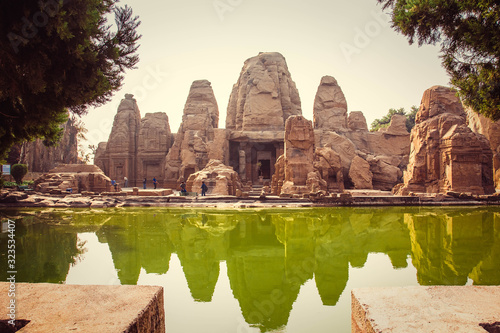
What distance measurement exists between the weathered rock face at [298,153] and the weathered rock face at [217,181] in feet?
11.1

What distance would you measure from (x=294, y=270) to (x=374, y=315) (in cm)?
340

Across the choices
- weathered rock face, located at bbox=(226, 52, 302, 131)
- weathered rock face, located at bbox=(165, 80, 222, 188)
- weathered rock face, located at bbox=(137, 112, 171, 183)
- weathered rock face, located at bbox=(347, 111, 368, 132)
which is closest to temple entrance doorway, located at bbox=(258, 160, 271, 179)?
weathered rock face, located at bbox=(226, 52, 302, 131)

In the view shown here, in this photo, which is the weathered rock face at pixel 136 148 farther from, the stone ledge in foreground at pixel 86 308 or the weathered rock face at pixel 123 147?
the stone ledge in foreground at pixel 86 308

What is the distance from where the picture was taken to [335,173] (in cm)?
2514

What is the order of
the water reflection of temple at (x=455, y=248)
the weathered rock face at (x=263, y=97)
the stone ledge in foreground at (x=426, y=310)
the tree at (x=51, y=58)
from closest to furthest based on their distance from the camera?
the stone ledge in foreground at (x=426, y=310) → the tree at (x=51, y=58) → the water reflection of temple at (x=455, y=248) → the weathered rock face at (x=263, y=97)

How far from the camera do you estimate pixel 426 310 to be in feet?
9.62

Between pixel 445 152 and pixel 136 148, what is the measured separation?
2821 cm

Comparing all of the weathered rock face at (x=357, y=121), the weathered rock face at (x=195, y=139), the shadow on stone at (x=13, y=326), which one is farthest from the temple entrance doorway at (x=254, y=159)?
the shadow on stone at (x=13, y=326)

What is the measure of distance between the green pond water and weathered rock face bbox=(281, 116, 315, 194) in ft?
23.3

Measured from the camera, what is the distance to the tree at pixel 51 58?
4516 mm

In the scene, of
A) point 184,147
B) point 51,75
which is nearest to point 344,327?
point 51,75

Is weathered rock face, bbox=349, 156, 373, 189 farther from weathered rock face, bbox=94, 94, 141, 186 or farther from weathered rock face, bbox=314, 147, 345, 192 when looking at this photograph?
weathered rock face, bbox=94, 94, 141, 186

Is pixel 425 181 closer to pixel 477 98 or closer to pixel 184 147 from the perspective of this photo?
pixel 477 98

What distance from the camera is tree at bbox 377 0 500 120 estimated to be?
5477 mm
